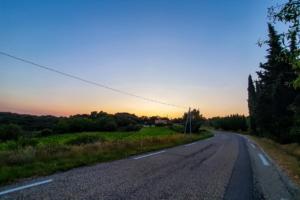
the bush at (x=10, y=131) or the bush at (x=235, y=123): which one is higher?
the bush at (x=235, y=123)

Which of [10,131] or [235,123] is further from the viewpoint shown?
[235,123]

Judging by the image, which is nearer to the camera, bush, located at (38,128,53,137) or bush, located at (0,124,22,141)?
bush, located at (0,124,22,141)

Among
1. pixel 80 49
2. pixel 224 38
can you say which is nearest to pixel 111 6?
pixel 80 49

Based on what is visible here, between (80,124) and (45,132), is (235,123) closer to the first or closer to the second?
(80,124)

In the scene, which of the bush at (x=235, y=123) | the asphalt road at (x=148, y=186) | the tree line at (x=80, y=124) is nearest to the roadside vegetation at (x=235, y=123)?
the bush at (x=235, y=123)

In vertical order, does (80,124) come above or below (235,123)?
below

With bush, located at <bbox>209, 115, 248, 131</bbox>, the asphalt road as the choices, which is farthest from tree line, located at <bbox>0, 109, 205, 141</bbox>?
the asphalt road

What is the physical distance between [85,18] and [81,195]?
1242 cm

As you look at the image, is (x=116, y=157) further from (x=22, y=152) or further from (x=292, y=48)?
(x=292, y=48)

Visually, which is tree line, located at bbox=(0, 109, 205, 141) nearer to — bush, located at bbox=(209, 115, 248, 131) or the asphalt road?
bush, located at bbox=(209, 115, 248, 131)

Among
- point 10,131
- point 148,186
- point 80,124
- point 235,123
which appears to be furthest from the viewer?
point 235,123

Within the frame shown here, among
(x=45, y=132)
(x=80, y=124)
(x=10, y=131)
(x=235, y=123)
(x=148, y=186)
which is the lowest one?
(x=148, y=186)

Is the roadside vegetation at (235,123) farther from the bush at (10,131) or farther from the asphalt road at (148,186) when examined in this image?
the asphalt road at (148,186)

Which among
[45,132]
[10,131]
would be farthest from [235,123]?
[10,131]
